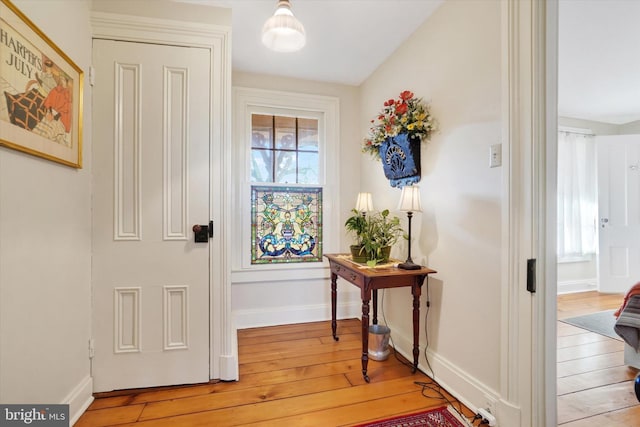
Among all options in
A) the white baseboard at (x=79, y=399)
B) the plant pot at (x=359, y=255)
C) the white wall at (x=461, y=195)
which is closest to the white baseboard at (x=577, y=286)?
the white wall at (x=461, y=195)

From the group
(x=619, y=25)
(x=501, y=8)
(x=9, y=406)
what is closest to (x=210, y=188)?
(x=9, y=406)

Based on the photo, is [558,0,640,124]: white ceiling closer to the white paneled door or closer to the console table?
the console table

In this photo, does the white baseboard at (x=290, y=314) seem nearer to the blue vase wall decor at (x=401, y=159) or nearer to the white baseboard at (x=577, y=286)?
the blue vase wall decor at (x=401, y=159)

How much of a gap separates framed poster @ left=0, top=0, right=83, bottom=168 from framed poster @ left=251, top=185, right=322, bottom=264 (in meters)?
Result: 1.58

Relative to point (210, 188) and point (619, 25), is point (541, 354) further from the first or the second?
point (619, 25)

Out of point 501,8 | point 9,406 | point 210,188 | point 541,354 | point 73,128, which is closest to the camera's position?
point 9,406

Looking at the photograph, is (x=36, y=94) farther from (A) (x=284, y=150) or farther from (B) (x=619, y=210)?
(B) (x=619, y=210)

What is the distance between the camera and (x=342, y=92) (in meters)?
3.20

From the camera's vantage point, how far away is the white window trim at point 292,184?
9.57 feet

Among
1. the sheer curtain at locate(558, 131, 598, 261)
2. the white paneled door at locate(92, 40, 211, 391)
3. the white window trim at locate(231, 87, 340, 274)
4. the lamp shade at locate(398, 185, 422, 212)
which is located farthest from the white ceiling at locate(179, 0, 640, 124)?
the lamp shade at locate(398, 185, 422, 212)

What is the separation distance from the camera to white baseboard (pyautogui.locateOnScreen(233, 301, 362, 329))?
2.94 m

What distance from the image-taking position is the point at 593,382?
1991 mm

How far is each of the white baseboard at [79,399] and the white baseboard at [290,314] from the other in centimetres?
128

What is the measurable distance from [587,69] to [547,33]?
2.29 meters
